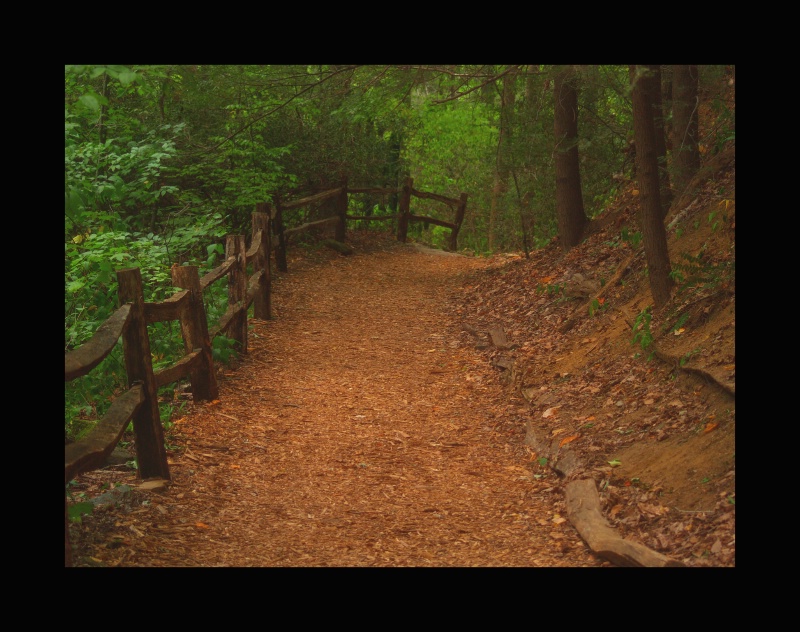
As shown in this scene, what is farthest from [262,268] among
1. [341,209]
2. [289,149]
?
[341,209]

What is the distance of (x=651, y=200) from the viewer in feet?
23.5

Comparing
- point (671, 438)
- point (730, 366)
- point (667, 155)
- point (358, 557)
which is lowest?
point (358, 557)

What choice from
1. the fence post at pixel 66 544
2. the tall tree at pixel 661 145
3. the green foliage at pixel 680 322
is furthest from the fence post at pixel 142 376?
the tall tree at pixel 661 145

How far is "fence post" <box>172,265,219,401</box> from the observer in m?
7.02

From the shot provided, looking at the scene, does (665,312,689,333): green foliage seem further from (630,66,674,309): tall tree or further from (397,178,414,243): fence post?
(397,178,414,243): fence post

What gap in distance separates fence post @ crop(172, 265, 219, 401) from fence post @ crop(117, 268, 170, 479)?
1460 mm

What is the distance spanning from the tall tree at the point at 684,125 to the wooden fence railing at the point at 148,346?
16.8 feet

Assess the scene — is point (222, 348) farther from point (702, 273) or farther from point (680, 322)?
point (702, 273)

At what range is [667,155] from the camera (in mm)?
9523

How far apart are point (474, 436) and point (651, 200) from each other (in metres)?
2.63

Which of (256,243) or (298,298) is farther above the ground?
(256,243)
